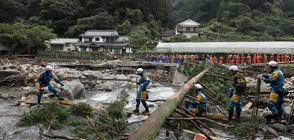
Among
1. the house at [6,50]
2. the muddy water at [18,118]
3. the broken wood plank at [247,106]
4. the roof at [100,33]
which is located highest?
the roof at [100,33]

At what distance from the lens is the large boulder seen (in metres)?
12.0

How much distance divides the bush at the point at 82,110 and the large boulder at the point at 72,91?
106 inches

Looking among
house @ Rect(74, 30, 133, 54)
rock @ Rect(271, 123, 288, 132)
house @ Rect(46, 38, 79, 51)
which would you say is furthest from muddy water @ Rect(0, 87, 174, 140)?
house @ Rect(46, 38, 79, 51)

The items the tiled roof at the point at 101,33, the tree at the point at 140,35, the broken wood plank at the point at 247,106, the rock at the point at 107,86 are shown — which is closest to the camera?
the broken wood plank at the point at 247,106

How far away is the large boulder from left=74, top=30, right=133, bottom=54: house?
31392mm

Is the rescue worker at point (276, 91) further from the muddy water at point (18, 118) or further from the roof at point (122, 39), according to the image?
the roof at point (122, 39)

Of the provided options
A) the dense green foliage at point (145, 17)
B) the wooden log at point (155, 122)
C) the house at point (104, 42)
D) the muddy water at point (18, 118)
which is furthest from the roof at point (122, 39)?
the wooden log at point (155, 122)

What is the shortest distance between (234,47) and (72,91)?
25.8m

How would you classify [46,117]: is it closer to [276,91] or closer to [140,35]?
[276,91]

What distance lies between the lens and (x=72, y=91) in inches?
500

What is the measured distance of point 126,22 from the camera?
5491cm

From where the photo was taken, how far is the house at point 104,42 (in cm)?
4598

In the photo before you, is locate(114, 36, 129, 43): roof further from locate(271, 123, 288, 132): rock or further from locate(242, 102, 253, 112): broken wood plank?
locate(271, 123, 288, 132): rock

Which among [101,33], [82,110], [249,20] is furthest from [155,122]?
[249,20]
